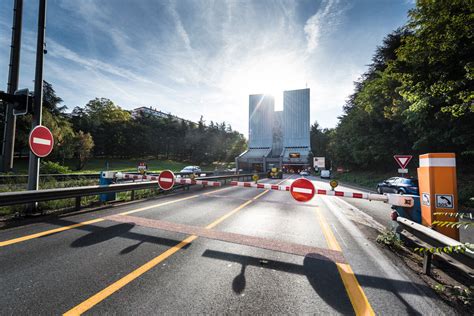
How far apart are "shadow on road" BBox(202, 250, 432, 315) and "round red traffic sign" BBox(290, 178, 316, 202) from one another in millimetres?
2255

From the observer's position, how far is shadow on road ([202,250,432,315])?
2.51 m

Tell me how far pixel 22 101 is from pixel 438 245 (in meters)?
10.3

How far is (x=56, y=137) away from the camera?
28312 millimetres

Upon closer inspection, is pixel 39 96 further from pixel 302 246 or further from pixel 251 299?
pixel 302 246

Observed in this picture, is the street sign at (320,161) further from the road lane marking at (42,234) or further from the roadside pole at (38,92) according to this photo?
the roadside pole at (38,92)

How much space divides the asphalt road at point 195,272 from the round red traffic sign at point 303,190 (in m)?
0.98

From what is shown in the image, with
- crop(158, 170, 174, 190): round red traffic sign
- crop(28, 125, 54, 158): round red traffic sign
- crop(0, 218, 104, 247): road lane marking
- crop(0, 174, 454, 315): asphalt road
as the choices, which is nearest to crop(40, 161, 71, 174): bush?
crop(28, 125, 54, 158): round red traffic sign

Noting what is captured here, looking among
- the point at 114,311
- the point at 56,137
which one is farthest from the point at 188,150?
the point at 114,311

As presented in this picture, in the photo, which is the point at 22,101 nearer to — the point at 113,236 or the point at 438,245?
the point at 113,236

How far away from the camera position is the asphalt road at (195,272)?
232 cm

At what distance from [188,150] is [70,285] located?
246 ft

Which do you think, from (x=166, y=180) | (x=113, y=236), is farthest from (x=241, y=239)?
(x=166, y=180)

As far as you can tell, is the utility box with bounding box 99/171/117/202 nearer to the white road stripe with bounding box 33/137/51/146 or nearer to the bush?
the white road stripe with bounding box 33/137/51/146

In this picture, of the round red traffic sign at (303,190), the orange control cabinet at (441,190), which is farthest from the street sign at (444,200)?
the round red traffic sign at (303,190)
